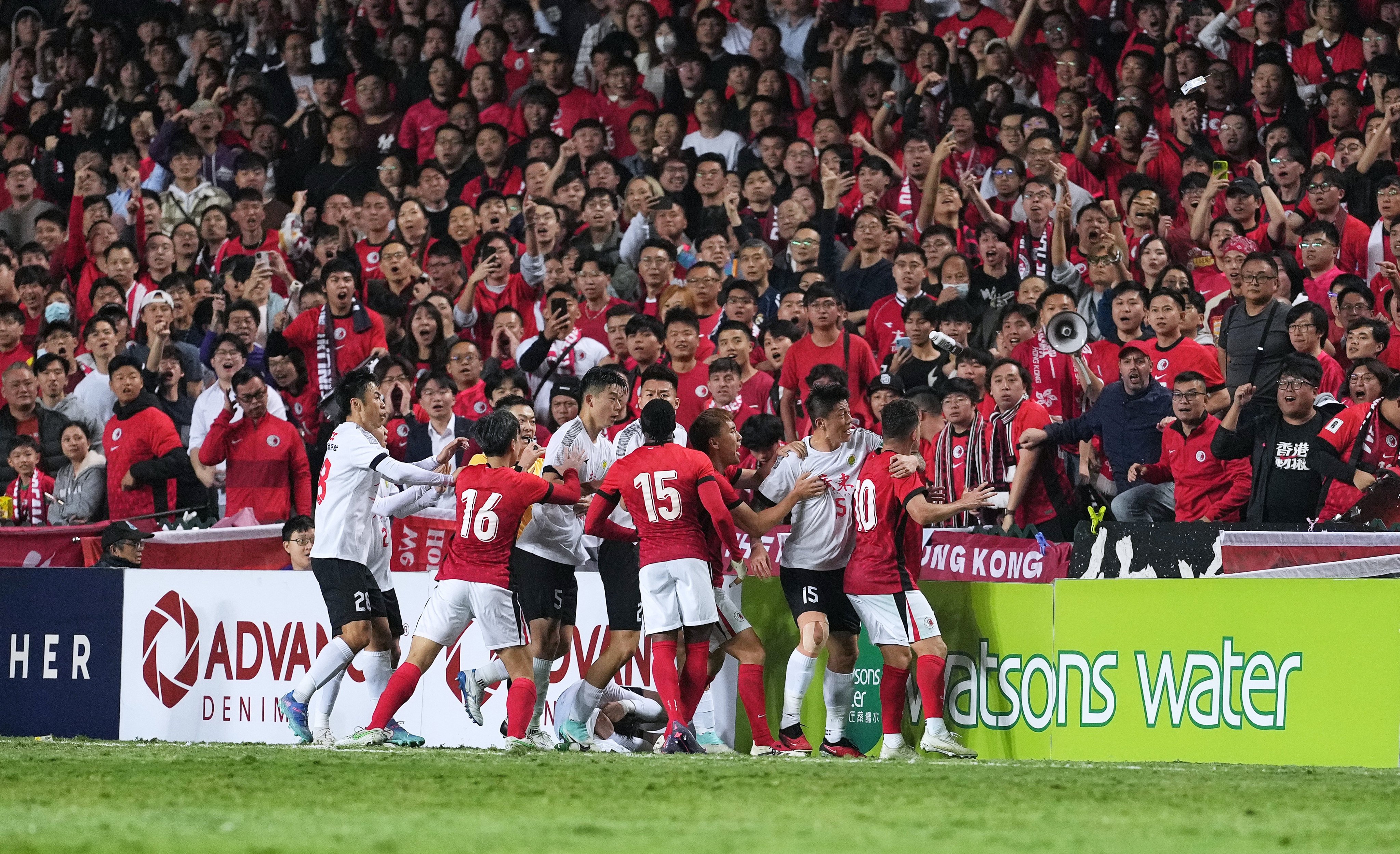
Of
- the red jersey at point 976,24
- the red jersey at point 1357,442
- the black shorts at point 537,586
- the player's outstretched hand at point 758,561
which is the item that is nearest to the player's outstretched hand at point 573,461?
the black shorts at point 537,586

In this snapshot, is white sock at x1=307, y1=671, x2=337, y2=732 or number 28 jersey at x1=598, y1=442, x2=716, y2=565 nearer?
number 28 jersey at x1=598, y1=442, x2=716, y2=565

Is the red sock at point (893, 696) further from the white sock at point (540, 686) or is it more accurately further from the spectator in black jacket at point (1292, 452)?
the spectator in black jacket at point (1292, 452)

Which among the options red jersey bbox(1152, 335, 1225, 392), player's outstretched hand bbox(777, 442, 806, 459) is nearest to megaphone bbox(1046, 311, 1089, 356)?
red jersey bbox(1152, 335, 1225, 392)

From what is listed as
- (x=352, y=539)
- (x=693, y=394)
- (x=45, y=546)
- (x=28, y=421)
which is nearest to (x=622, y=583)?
(x=352, y=539)

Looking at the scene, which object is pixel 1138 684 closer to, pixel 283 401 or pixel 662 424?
pixel 662 424

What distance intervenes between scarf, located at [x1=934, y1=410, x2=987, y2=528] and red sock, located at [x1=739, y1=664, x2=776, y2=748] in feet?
8.43

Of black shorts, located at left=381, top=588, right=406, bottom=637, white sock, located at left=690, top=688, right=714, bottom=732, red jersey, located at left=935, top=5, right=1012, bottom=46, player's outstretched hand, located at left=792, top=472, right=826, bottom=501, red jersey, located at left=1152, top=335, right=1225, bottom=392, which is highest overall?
red jersey, located at left=935, top=5, right=1012, bottom=46

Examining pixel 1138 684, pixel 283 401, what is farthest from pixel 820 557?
pixel 283 401

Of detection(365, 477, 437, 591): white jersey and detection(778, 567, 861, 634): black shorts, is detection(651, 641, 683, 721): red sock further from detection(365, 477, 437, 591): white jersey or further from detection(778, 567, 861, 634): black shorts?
detection(365, 477, 437, 591): white jersey

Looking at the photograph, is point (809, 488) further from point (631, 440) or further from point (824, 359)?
point (824, 359)

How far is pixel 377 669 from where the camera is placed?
11094 mm

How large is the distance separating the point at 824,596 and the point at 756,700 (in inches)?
27.1

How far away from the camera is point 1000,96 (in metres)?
16.1

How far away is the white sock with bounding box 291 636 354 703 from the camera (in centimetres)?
1072
